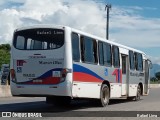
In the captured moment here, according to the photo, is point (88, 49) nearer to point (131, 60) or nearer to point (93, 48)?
point (93, 48)

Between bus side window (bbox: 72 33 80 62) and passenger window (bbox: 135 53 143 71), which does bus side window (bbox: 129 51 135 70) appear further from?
bus side window (bbox: 72 33 80 62)

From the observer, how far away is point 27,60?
15.7 metres

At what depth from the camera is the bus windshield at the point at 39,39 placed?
50.9 ft

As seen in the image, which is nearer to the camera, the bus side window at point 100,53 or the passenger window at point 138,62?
the bus side window at point 100,53

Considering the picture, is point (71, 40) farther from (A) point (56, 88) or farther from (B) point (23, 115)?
(B) point (23, 115)

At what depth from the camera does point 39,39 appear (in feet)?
52.0

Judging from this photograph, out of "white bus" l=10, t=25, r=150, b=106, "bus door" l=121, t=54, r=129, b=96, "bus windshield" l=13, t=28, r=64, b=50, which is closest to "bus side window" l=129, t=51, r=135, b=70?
"bus door" l=121, t=54, r=129, b=96

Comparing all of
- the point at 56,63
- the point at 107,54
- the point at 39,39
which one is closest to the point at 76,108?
the point at 107,54

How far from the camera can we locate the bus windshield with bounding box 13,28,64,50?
15523 mm

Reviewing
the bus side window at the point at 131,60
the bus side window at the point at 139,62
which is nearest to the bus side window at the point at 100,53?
the bus side window at the point at 131,60

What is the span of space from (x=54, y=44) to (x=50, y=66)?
841 mm

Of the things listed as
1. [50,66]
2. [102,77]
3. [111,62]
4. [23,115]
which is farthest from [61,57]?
[111,62]

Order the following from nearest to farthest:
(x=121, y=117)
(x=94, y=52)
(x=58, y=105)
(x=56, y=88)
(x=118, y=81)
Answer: (x=121, y=117) → (x=56, y=88) → (x=94, y=52) → (x=58, y=105) → (x=118, y=81)

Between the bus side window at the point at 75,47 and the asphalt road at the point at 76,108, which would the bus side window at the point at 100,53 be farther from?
the bus side window at the point at 75,47
